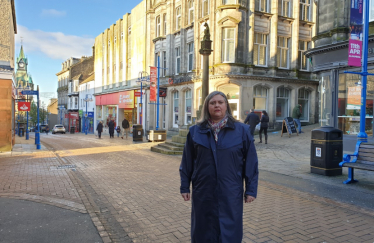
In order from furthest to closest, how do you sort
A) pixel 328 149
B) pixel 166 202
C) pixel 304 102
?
pixel 304 102 < pixel 328 149 < pixel 166 202

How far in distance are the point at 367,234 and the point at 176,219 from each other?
2.77 meters

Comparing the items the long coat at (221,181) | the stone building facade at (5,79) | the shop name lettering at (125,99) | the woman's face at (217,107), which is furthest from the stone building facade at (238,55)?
the long coat at (221,181)

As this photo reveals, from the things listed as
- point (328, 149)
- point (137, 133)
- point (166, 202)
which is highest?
point (328, 149)

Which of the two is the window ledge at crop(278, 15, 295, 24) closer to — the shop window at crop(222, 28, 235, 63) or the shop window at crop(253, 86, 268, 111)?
the shop window at crop(222, 28, 235, 63)

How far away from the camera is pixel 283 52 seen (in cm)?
2336

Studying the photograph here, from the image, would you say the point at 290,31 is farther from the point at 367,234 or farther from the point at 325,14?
the point at 367,234

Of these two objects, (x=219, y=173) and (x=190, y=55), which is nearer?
(x=219, y=173)

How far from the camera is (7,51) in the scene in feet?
47.2

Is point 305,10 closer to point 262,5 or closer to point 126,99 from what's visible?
point 262,5

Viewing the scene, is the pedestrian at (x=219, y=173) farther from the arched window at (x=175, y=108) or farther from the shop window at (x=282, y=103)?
the arched window at (x=175, y=108)

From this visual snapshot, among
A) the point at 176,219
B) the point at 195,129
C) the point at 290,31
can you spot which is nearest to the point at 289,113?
the point at 290,31

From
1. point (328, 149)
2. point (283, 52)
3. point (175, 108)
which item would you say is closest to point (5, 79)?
point (328, 149)

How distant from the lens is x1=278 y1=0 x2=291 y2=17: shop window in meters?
22.8

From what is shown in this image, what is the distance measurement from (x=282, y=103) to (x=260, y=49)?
4.50 metres
